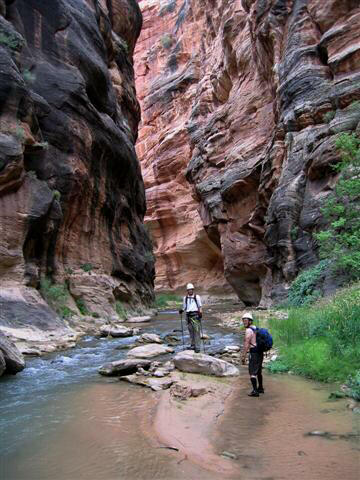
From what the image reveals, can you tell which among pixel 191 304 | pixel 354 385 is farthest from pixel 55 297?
pixel 354 385

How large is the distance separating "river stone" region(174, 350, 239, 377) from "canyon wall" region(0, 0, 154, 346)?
6041 mm

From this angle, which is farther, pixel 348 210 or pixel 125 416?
pixel 348 210

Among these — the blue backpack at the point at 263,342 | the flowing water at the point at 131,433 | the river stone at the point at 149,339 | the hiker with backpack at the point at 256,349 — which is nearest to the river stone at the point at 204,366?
the flowing water at the point at 131,433

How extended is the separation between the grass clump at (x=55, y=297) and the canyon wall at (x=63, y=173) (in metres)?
0.12

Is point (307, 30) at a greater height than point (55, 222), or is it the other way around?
point (307, 30)

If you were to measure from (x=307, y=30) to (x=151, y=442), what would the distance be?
2657cm

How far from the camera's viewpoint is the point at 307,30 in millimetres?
24672

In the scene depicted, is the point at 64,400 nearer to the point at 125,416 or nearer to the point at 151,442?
the point at 125,416

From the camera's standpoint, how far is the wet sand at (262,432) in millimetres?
3508

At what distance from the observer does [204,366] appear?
7.33m

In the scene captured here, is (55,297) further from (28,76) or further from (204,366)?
(204,366)

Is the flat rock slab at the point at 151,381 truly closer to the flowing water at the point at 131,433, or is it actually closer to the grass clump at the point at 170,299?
the flowing water at the point at 131,433

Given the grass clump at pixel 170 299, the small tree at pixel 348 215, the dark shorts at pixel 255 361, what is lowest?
the grass clump at pixel 170 299

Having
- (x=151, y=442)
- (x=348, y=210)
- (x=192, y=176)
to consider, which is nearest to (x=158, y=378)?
(x=151, y=442)
